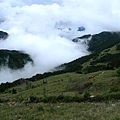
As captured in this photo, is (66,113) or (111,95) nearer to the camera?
(66,113)

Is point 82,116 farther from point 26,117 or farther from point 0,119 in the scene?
point 0,119

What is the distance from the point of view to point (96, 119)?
13367 mm

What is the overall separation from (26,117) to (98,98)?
9101 millimetres

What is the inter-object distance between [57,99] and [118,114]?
10780 millimetres

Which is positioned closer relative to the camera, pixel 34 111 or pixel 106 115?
pixel 106 115

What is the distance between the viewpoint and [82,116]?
1448cm

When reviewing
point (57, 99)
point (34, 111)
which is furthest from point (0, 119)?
point (57, 99)

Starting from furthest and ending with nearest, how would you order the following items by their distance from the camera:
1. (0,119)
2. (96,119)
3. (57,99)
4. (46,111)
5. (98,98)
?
(57,99) < (98,98) < (46,111) < (0,119) < (96,119)

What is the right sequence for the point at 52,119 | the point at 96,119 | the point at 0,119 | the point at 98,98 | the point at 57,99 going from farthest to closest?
the point at 57,99 → the point at 98,98 → the point at 0,119 → the point at 52,119 → the point at 96,119

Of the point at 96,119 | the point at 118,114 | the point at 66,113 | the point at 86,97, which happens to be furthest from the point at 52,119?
the point at 86,97

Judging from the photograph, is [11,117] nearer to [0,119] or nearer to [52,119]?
[0,119]

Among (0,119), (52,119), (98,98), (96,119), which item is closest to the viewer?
(96,119)

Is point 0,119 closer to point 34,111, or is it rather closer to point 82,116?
point 34,111

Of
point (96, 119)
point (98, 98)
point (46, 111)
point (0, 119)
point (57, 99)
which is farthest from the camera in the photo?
point (57, 99)
